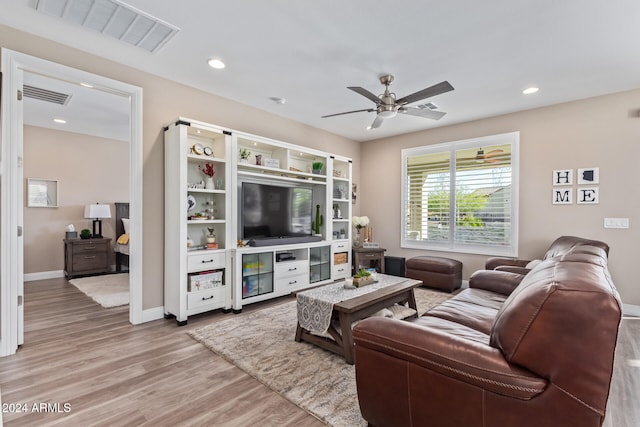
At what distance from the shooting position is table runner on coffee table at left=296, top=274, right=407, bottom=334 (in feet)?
8.18

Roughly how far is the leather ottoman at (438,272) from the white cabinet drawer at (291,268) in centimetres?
178

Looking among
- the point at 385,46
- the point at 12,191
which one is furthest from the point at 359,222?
the point at 12,191

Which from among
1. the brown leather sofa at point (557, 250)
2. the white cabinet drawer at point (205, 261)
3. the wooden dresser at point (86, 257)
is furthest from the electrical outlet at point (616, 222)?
the wooden dresser at point (86, 257)

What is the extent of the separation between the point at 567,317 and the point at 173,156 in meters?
3.49

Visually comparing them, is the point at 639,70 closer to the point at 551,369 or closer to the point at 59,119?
the point at 551,369

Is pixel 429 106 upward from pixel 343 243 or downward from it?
upward

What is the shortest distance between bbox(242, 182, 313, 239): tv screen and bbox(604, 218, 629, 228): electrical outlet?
394 centimetres

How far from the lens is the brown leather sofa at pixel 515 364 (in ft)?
3.43

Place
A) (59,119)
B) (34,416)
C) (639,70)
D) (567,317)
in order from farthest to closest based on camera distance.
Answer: (59,119), (639,70), (34,416), (567,317)

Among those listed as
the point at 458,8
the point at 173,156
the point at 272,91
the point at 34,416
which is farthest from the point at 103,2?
the point at 34,416

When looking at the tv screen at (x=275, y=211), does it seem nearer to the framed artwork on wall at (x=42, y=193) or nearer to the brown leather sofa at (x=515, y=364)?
the brown leather sofa at (x=515, y=364)

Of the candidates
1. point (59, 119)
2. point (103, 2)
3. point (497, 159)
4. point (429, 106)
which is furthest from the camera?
point (59, 119)

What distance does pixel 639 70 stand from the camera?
3.13 meters

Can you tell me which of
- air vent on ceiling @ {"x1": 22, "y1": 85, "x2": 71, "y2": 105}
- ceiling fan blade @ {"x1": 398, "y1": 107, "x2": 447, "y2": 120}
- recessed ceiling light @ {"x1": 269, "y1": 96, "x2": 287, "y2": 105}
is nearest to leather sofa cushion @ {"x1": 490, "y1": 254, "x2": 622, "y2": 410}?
ceiling fan blade @ {"x1": 398, "y1": 107, "x2": 447, "y2": 120}
